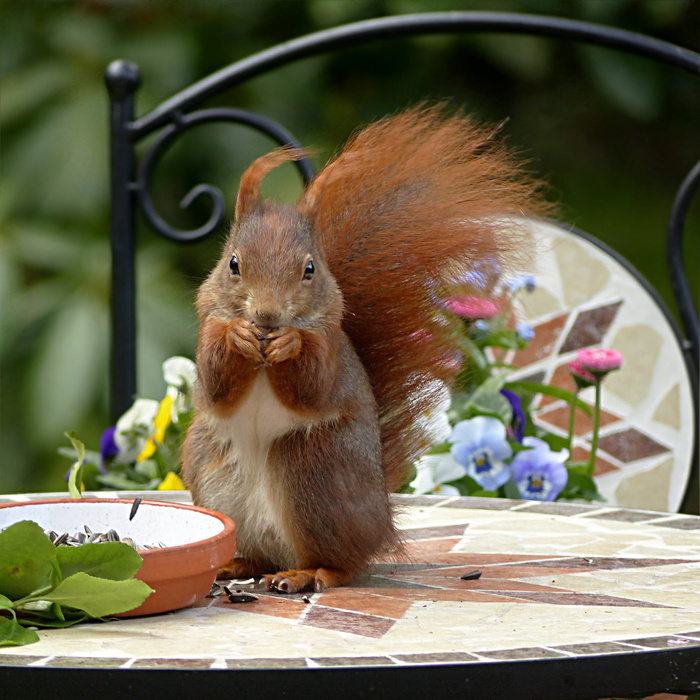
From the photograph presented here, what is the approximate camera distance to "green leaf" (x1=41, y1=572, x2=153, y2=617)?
749mm

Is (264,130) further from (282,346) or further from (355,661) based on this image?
(355,661)

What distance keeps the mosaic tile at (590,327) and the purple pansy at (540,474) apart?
479 mm

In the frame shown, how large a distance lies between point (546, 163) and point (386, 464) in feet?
7.60

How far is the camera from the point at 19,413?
3045 millimetres

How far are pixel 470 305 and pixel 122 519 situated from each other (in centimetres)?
40

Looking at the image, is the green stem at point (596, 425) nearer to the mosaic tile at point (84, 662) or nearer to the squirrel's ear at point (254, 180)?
the squirrel's ear at point (254, 180)

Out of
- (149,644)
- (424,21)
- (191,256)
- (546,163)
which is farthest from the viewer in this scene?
(546,163)

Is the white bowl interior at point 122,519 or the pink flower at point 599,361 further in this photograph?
the pink flower at point 599,361

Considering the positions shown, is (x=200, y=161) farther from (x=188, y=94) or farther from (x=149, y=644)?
(x=149, y=644)

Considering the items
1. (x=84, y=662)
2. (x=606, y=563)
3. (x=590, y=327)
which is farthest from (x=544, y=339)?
(x=84, y=662)

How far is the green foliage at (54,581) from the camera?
0.75 m

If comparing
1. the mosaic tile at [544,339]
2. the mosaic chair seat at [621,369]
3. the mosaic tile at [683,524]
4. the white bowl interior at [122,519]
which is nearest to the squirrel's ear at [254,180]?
the white bowl interior at [122,519]

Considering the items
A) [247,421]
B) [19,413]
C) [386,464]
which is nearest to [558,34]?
[386,464]

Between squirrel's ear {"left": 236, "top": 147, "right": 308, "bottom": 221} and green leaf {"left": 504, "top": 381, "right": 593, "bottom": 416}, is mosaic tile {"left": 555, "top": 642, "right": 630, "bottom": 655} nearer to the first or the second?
squirrel's ear {"left": 236, "top": 147, "right": 308, "bottom": 221}
